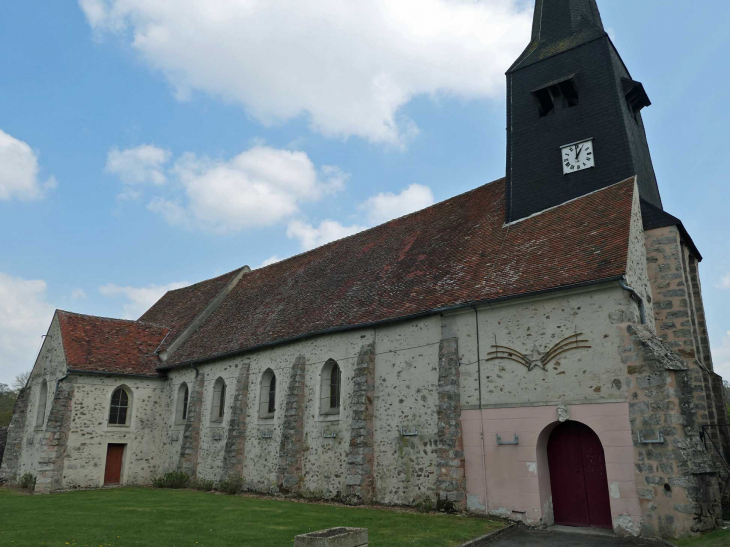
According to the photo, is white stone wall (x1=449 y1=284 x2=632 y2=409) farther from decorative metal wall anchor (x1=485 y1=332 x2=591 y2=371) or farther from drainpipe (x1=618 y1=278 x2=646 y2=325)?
drainpipe (x1=618 y1=278 x2=646 y2=325)

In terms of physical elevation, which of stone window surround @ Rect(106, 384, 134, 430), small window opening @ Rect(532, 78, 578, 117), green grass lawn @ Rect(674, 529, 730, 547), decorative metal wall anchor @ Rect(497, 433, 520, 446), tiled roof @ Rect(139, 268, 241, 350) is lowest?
green grass lawn @ Rect(674, 529, 730, 547)

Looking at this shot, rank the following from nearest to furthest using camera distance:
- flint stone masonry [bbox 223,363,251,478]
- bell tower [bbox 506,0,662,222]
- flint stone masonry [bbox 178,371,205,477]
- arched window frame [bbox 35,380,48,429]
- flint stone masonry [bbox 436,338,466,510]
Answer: flint stone masonry [bbox 436,338,466,510] → bell tower [bbox 506,0,662,222] → flint stone masonry [bbox 223,363,251,478] → flint stone masonry [bbox 178,371,205,477] → arched window frame [bbox 35,380,48,429]

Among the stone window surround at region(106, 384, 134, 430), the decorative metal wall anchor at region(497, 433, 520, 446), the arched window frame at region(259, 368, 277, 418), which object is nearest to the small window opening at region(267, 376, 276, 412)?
the arched window frame at region(259, 368, 277, 418)

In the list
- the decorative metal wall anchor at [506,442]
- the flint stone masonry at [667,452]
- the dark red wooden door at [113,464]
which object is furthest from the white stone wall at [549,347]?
the dark red wooden door at [113,464]

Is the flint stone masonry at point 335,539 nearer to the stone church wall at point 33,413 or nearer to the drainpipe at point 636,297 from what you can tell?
the drainpipe at point 636,297

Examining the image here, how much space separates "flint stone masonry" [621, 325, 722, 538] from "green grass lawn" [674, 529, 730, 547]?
8.6 inches

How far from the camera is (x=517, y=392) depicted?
12438 millimetres

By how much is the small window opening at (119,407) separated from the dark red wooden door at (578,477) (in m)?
17.7

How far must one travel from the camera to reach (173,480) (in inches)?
805

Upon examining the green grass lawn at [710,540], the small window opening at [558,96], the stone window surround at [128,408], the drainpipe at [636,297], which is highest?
the small window opening at [558,96]

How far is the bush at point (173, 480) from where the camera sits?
20156 mm

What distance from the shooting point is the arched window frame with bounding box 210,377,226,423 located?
20.6 meters

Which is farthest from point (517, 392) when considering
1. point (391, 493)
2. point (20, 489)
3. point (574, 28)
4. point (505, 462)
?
point (20, 489)

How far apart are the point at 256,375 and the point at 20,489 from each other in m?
10.7
